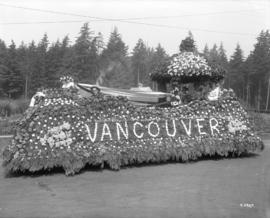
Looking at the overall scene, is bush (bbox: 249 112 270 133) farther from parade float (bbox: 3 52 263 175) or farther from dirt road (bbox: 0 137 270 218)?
dirt road (bbox: 0 137 270 218)

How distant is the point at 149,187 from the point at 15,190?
233cm

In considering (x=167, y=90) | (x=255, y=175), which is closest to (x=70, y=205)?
(x=255, y=175)

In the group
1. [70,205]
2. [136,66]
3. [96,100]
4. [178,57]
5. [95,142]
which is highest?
[136,66]

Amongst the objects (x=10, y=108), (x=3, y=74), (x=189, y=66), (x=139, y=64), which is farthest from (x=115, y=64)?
(x=189, y=66)

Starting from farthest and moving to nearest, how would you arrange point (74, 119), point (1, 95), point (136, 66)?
point (136, 66) → point (1, 95) → point (74, 119)

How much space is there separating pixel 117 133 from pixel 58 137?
4.38 feet

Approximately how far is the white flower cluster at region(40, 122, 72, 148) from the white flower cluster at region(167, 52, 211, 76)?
12.7 ft

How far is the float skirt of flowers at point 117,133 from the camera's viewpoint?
8.33 metres

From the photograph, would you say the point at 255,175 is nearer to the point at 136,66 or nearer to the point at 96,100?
the point at 96,100

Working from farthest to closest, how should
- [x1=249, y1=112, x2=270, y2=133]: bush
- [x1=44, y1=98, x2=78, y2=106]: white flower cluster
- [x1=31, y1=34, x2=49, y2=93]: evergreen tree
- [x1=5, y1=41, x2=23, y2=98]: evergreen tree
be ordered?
1. [x1=5, y1=41, x2=23, y2=98]: evergreen tree
2. [x1=31, y1=34, x2=49, y2=93]: evergreen tree
3. [x1=249, y1=112, x2=270, y2=133]: bush
4. [x1=44, y1=98, x2=78, y2=106]: white flower cluster

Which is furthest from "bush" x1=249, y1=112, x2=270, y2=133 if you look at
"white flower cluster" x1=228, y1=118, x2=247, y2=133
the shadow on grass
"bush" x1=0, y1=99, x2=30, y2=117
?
"bush" x1=0, y1=99, x2=30, y2=117

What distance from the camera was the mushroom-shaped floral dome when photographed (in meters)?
11.2

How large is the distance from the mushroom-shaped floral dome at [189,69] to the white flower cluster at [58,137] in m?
3.87

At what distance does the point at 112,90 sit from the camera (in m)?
11.9
